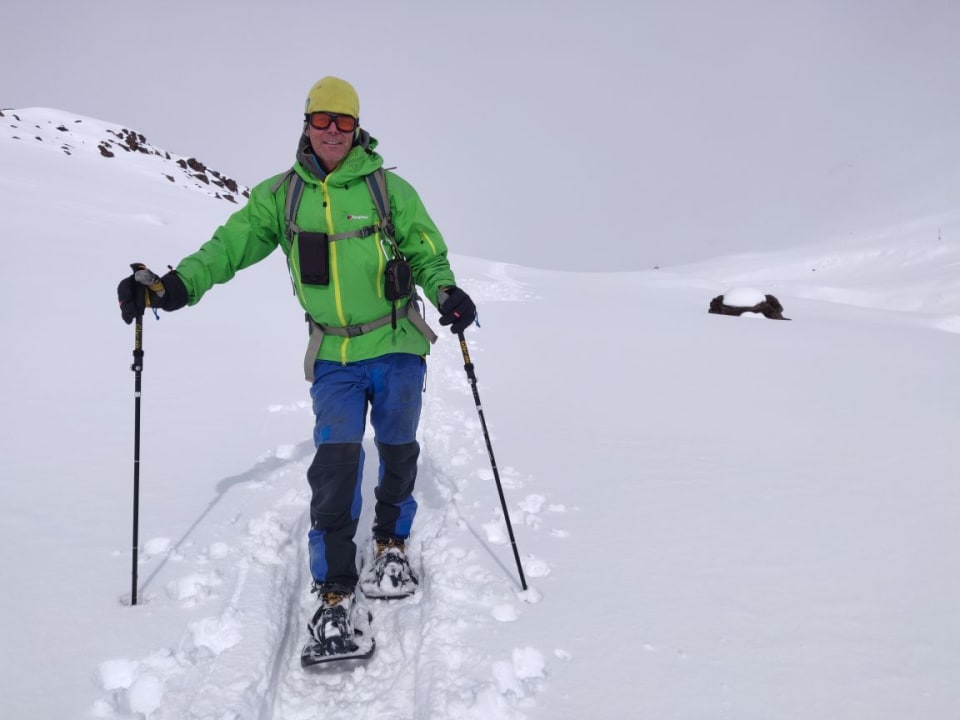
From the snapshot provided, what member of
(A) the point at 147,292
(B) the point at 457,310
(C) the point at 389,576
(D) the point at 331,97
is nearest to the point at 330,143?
(D) the point at 331,97

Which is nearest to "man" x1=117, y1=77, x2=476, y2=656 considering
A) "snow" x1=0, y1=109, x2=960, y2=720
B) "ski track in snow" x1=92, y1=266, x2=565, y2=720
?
"ski track in snow" x1=92, y1=266, x2=565, y2=720

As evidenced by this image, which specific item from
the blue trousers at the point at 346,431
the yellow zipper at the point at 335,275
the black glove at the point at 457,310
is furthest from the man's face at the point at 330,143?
the blue trousers at the point at 346,431

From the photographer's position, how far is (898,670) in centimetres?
229

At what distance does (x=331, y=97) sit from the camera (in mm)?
2746

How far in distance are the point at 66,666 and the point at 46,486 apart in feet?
5.78

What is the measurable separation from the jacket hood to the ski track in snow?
2.12 meters

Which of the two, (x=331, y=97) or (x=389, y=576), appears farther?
(x=389, y=576)

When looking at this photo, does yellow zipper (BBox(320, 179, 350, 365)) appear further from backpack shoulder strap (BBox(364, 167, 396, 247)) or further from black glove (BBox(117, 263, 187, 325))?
black glove (BBox(117, 263, 187, 325))

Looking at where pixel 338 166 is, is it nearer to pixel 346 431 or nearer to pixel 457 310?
pixel 457 310

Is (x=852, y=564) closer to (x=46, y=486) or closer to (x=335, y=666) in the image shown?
(x=335, y=666)

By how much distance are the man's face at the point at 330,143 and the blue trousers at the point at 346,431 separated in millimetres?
1028

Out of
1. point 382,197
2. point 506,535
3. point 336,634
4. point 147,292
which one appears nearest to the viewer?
point 336,634

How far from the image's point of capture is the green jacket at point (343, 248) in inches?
111

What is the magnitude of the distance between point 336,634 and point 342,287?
5.38 ft
